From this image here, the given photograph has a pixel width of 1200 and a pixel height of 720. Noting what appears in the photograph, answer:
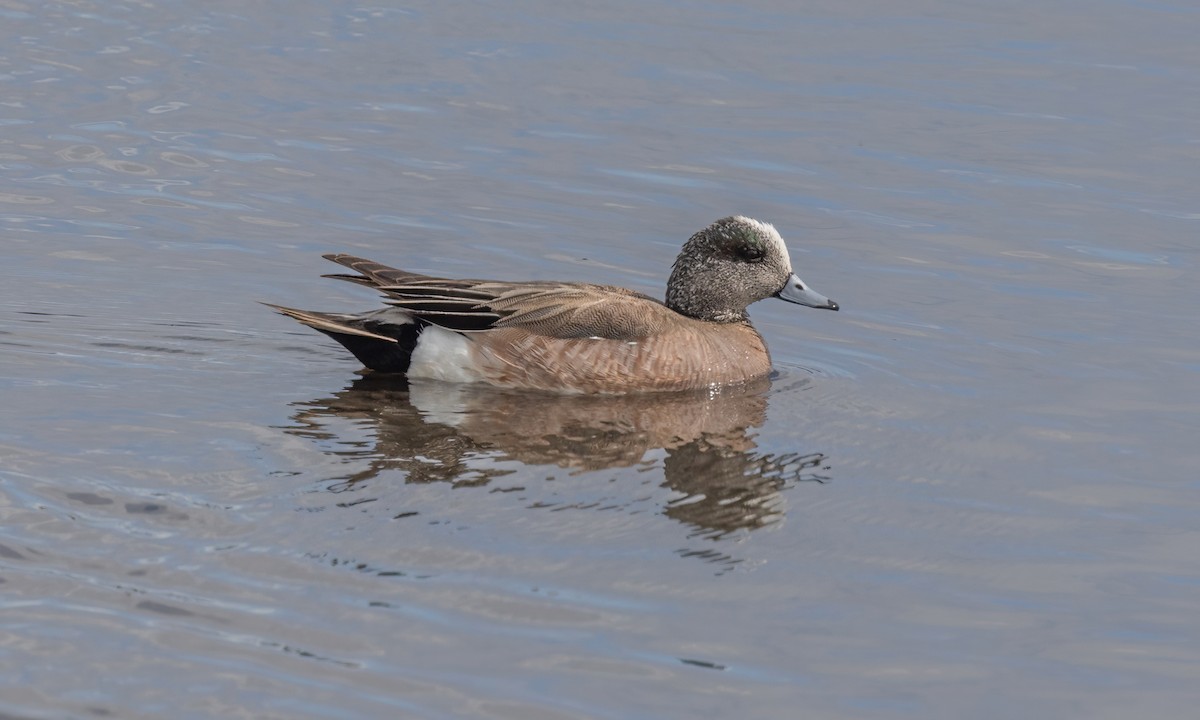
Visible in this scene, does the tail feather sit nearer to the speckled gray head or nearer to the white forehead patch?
the speckled gray head

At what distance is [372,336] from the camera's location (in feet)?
33.0

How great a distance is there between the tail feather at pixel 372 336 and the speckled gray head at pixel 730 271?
177cm

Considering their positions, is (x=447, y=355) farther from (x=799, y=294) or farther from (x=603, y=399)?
(x=799, y=294)

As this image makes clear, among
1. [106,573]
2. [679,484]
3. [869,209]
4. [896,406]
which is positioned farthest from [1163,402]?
[106,573]

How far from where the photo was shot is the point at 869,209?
1406 cm

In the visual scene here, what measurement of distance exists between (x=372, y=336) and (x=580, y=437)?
5.31ft

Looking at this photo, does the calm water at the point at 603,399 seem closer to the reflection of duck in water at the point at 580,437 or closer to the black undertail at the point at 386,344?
the reflection of duck in water at the point at 580,437

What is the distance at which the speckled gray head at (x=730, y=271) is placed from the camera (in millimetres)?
10750

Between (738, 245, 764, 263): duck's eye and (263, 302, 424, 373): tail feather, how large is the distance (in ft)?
6.88

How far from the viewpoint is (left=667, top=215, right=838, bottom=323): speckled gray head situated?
1075 cm

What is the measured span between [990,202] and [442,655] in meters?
9.16

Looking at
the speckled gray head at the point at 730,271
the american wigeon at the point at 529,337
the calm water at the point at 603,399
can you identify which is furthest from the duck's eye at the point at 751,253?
the calm water at the point at 603,399

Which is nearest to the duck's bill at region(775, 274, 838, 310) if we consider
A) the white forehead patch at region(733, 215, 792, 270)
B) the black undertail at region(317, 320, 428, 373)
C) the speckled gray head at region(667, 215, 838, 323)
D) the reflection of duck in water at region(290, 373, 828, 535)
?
Answer: the speckled gray head at region(667, 215, 838, 323)

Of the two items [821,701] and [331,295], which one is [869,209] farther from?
[821,701]
